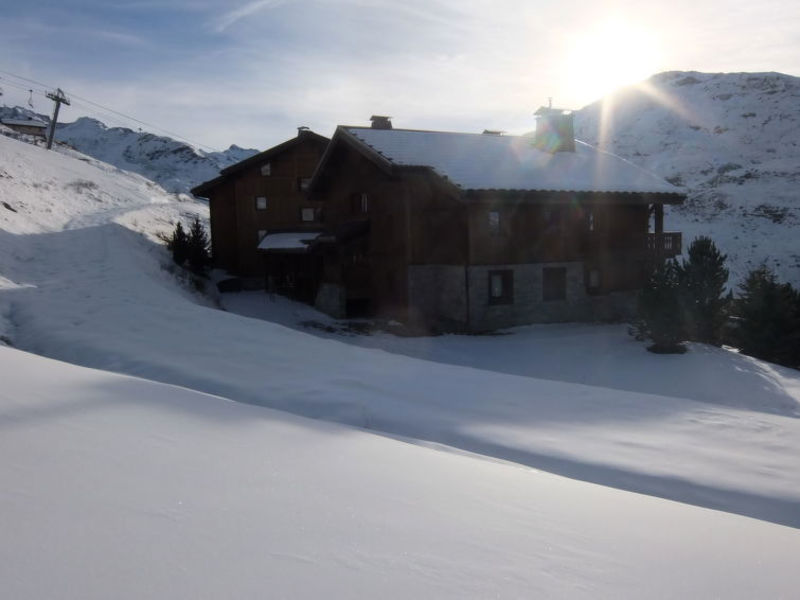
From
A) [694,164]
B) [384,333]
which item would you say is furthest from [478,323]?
[694,164]

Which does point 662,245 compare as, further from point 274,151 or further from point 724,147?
point 724,147

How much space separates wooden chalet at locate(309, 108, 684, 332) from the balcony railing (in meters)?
0.05

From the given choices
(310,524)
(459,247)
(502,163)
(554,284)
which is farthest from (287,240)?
(310,524)

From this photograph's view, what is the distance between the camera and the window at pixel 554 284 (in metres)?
23.8

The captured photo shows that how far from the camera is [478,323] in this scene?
21.9m

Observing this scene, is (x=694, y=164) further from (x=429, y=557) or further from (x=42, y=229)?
(x=429, y=557)

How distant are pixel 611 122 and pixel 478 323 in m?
72.4

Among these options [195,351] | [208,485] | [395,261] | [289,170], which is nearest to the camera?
[208,485]

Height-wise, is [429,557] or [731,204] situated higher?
[731,204]

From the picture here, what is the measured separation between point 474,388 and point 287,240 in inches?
850

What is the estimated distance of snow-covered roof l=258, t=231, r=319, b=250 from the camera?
27781 mm

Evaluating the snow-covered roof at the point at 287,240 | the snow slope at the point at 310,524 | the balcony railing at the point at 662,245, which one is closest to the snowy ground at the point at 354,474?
the snow slope at the point at 310,524

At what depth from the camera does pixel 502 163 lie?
2427cm

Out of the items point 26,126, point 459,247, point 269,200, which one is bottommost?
point 459,247
